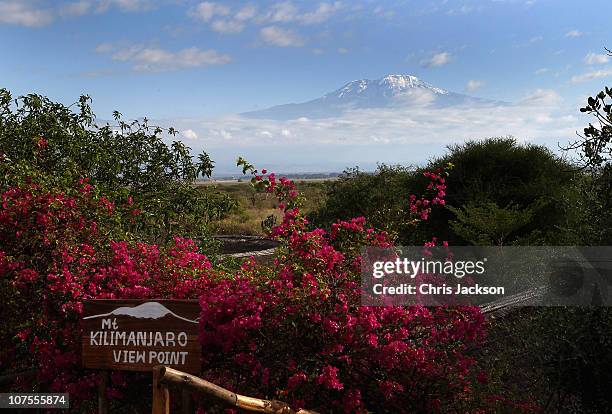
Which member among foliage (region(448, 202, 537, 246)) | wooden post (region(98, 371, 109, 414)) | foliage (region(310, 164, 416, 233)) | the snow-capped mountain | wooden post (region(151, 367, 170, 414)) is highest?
foliage (region(310, 164, 416, 233))

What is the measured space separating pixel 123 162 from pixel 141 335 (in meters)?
5.53

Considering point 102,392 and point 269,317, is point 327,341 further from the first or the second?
point 102,392

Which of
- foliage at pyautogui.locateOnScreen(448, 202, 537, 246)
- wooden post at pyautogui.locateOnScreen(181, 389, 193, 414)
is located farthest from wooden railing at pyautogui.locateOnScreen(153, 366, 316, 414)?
foliage at pyautogui.locateOnScreen(448, 202, 537, 246)

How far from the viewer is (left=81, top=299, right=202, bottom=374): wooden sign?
14.6 ft

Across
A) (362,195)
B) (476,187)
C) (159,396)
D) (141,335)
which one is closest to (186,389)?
(159,396)

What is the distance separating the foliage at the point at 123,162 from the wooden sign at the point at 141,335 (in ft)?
11.9

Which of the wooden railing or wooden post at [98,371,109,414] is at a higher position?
the wooden railing

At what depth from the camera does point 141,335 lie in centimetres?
454

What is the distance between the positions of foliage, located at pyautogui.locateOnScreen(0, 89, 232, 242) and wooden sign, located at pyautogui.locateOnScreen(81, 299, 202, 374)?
11.9 ft

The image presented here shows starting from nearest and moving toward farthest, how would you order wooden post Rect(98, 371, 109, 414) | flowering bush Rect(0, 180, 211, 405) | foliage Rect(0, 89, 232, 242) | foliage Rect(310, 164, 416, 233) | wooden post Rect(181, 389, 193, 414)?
wooden post Rect(181, 389, 193, 414)
wooden post Rect(98, 371, 109, 414)
flowering bush Rect(0, 180, 211, 405)
foliage Rect(0, 89, 232, 242)
foliage Rect(310, 164, 416, 233)

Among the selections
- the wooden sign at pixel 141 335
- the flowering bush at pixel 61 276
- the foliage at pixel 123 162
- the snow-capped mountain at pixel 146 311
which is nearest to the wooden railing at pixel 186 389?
the wooden sign at pixel 141 335

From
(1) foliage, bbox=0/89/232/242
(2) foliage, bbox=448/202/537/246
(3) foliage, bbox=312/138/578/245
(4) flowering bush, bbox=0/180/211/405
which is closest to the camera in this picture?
(4) flowering bush, bbox=0/180/211/405

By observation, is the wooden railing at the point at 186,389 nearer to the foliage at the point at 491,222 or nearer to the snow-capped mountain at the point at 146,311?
the snow-capped mountain at the point at 146,311

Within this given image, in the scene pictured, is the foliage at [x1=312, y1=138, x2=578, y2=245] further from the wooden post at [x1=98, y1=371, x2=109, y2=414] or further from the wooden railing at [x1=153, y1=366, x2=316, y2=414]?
the wooden railing at [x1=153, y1=366, x2=316, y2=414]
